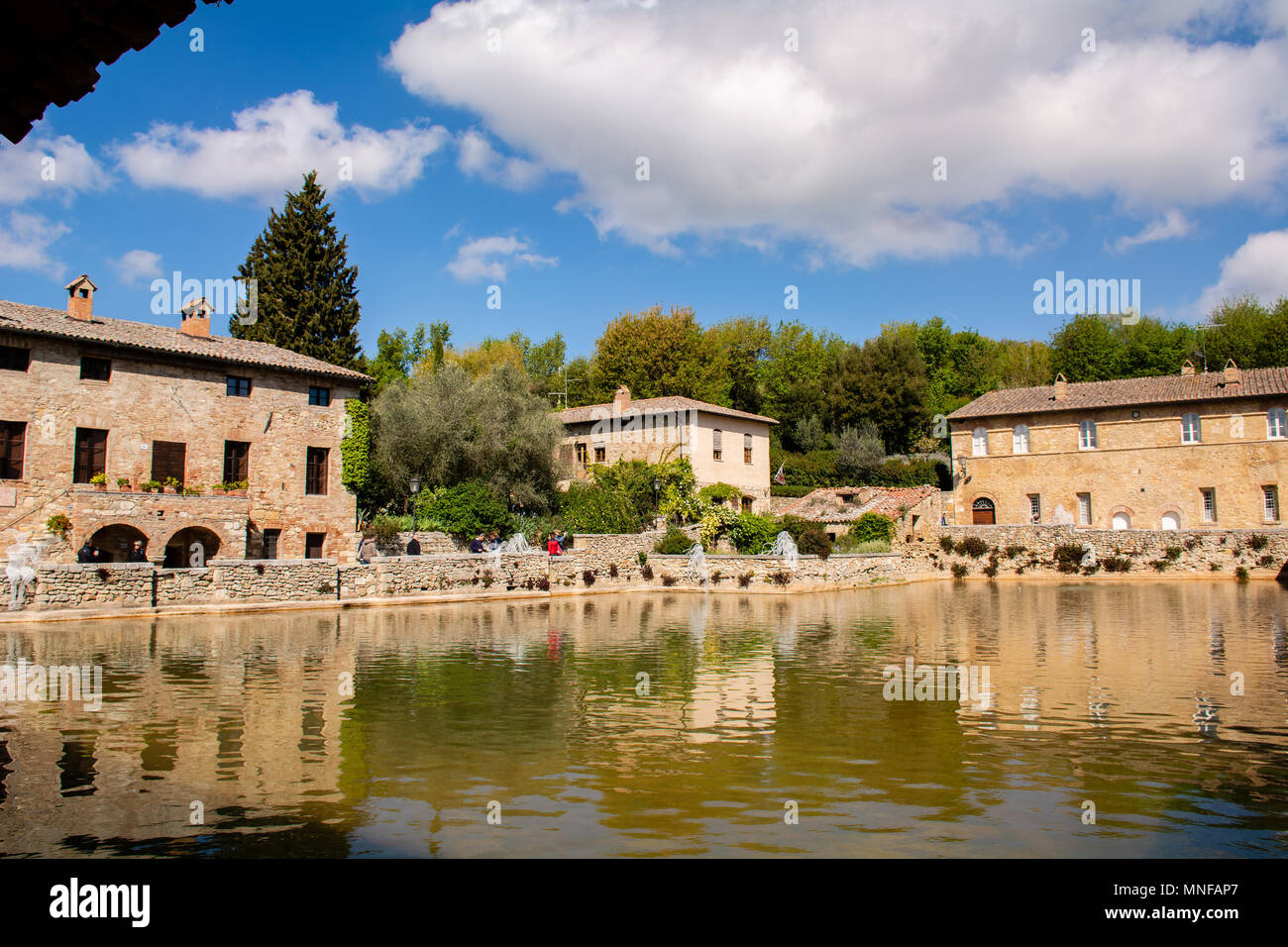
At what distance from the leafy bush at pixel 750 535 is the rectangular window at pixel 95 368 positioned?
21858 millimetres

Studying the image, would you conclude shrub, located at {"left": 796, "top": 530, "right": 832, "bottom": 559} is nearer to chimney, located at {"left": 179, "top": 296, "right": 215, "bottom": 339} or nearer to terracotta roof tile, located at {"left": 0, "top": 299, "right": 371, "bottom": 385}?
terracotta roof tile, located at {"left": 0, "top": 299, "right": 371, "bottom": 385}

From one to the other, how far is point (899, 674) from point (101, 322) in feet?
89.6

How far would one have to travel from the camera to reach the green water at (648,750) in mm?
5844

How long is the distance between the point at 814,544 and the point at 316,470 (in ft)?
62.0

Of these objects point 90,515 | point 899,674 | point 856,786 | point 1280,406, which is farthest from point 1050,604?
point 90,515

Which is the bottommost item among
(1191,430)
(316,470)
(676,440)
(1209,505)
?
(1209,505)

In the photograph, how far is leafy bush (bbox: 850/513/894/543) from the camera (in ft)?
116

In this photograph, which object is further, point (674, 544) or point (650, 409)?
point (650, 409)

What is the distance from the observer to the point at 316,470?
3030 cm

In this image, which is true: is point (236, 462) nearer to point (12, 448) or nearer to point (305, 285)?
point (12, 448)

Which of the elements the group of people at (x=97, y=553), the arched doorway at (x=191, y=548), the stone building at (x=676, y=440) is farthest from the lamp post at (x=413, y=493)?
the group of people at (x=97, y=553)

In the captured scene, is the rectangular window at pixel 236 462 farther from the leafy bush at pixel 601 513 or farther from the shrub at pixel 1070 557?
the shrub at pixel 1070 557

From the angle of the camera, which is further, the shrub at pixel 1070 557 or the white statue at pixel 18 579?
the shrub at pixel 1070 557

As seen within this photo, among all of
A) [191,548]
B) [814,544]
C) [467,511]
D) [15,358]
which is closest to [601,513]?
[467,511]
